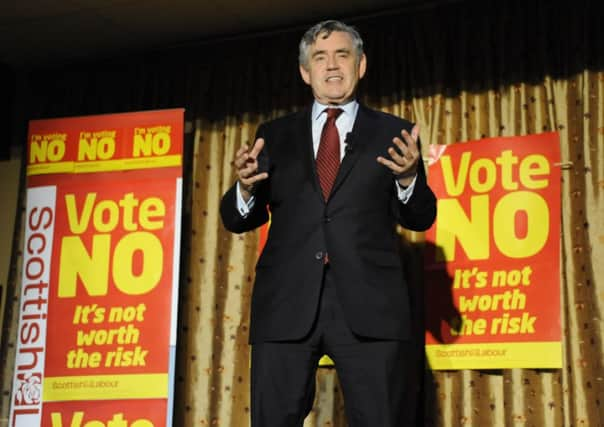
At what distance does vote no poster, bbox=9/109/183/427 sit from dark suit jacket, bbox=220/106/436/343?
140cm

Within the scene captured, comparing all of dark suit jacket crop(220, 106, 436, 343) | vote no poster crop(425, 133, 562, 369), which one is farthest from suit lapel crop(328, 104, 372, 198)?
vote no poster crop(425, 133, 562, 369)

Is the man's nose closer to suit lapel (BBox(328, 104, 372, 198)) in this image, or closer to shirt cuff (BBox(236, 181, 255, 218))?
suit lapel (BBox(328, 104, 372, 198))

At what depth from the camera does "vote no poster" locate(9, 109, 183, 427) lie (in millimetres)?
3402

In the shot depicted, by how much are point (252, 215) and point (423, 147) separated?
5.73 feet

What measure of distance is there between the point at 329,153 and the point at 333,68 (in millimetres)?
229

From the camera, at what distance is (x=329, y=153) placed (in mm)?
2152

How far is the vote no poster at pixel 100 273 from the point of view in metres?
3.40

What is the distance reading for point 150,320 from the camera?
3.45 meters

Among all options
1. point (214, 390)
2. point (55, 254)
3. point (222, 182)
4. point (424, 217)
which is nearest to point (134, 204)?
point (55, 254)

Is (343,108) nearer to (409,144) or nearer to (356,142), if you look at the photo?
(356,142)

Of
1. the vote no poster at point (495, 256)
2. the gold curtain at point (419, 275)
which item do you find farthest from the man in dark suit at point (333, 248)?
the gold curtain at point (419, 275)

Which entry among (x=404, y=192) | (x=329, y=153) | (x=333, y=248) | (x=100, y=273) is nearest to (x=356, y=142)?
(x=329, y=153)

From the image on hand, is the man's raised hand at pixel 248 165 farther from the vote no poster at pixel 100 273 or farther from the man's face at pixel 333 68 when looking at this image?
the vote no poster at pixel 100 273

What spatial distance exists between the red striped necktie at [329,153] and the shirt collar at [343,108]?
17mm
